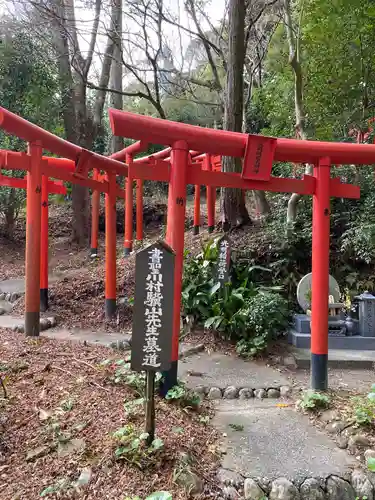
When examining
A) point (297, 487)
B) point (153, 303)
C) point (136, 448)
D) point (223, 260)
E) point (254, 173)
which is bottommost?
point (297, 487)

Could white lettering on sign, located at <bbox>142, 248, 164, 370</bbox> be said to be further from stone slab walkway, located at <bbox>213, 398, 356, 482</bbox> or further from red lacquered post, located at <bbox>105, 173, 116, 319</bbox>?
red lacquered post, located at <bbox>105, 173, 116, 319</bbox>

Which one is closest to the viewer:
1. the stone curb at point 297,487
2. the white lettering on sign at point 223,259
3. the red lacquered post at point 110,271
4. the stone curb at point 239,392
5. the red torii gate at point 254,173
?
the stone curb at point 297,487

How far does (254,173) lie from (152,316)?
2238 millimetres

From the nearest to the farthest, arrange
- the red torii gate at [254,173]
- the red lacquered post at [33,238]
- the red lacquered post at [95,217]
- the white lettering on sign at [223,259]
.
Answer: the red torii gate at [254,173], the red lacquered post at [33,238], the white lettering on sign at [223,259], the red lacquered post at [95,217]

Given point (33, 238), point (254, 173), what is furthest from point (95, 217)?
point (254, 173)

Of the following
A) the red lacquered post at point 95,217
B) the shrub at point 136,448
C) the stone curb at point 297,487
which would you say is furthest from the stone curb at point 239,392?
the red lacquered post at point 95,217

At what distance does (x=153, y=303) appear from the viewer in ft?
9.86

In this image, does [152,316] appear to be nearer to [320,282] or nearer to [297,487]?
[297,487]

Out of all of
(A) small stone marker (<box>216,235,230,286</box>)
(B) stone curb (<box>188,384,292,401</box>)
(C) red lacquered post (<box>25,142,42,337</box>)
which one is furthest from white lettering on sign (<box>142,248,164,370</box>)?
(C) red lacquered post (<box>25,142,42,337</box>)

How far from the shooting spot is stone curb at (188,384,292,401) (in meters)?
4.66

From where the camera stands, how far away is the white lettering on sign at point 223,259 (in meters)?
6.06

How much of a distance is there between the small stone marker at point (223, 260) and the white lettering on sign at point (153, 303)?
3099mm

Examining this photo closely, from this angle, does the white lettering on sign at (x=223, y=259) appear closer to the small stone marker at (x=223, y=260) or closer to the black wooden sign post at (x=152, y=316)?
the small stone marker at (x=223, y=260)

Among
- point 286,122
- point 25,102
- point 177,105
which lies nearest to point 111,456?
point 286,122
